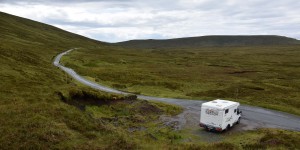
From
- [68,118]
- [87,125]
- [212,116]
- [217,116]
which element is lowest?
[212,116]

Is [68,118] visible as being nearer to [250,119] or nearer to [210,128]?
[210,128]

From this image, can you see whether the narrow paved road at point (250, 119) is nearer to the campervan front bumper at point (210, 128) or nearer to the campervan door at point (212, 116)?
the campervan front bumper at point (210, 128)

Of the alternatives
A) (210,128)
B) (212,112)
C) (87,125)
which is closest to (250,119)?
(210,128)

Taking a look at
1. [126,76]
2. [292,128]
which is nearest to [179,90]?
[126,76]

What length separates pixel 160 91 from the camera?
72625 millimetres

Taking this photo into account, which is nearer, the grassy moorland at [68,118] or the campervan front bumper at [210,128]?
the grassy moorland at [68,118]

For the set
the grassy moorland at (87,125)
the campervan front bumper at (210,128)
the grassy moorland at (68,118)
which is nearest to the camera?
the grassy moorland at (68,118)

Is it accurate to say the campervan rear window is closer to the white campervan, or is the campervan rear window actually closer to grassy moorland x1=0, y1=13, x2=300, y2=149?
the white campervan

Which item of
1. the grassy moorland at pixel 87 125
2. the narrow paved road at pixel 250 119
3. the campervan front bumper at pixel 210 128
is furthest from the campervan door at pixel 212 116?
the grassy moorland at pixel 87 125

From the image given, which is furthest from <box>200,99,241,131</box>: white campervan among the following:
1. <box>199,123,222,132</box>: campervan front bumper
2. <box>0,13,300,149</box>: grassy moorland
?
<box>0,13,300,149</box>: grassy moorland

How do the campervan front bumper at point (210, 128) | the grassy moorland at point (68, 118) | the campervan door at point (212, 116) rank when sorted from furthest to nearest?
the campervan front bumper at point (210, 128)
the campervan door at point (212, 116)
the grassy moorland at point (68, 118)

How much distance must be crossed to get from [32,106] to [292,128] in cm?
3472

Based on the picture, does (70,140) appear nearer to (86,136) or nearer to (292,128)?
(86,136)

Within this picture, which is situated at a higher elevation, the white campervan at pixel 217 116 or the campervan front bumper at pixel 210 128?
the white campervan at pixel 217 116
